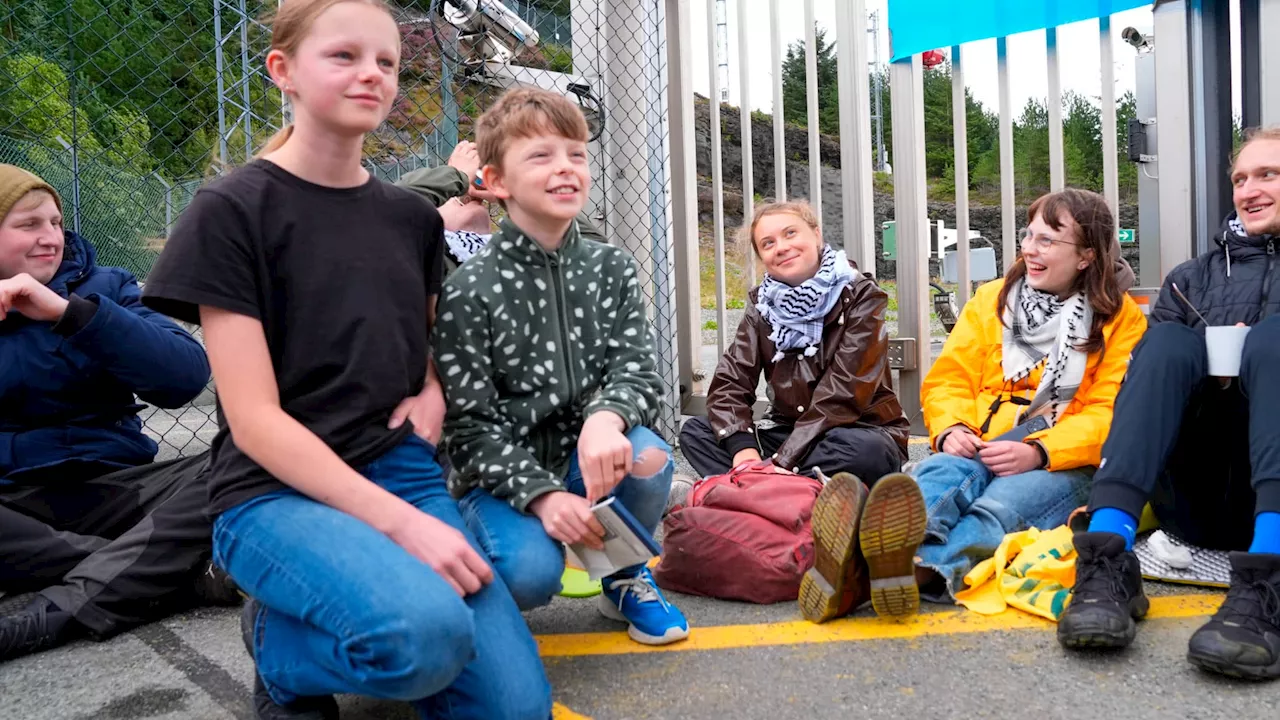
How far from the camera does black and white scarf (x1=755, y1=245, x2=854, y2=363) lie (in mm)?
3275

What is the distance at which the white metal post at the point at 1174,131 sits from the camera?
3.57 metres

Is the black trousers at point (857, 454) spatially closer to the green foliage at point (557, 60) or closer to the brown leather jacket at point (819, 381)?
the brown leather jacket at point (819, 381)

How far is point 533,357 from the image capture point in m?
2.17

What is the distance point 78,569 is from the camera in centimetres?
247

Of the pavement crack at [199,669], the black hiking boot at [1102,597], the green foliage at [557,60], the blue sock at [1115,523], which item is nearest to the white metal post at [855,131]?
the green foliage at [557,60]

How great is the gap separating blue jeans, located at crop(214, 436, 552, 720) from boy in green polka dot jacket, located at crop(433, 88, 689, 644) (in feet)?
0.75

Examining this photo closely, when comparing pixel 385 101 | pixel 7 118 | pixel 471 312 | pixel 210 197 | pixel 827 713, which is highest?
pixel 7 118

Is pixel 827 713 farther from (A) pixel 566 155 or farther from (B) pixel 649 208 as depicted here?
(B) pixel 649 208

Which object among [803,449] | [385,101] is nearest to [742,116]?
[803,449]

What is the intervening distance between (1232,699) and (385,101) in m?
1.93

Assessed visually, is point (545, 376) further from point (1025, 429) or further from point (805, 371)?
point (1025, 429)

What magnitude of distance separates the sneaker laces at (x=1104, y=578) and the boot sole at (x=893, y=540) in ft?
1.14

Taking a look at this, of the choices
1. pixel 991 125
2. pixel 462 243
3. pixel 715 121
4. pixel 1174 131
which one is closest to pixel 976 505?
pixel 462 243

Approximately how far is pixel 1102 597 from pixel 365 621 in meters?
1.50
